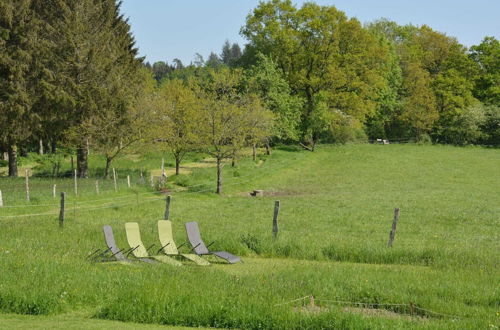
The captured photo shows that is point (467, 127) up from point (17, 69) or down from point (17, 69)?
down

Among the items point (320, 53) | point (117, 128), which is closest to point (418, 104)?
point (320, 53)

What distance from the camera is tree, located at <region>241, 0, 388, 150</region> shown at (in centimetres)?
6644

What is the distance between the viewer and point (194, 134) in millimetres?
39906

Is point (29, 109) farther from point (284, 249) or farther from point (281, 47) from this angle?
point (281, 47)

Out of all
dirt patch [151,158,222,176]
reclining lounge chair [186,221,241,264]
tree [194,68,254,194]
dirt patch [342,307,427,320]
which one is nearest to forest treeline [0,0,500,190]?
tree [194,68,254,194]

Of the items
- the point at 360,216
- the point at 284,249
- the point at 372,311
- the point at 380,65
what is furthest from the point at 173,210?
the point at 380,65

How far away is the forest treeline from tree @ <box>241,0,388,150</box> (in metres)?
0.14

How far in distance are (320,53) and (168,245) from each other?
52290 mm

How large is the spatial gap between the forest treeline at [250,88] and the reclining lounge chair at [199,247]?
20.3 metres

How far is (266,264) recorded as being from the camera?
687 inches

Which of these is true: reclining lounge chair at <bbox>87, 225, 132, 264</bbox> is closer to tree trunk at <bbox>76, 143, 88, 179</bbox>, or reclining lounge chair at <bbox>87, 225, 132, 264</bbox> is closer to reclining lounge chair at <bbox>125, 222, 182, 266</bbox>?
reclining lounge chair at <bbox>125, 222, 182, 266</bbox>

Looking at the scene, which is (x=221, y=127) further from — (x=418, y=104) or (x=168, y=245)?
(x=418, y=104)

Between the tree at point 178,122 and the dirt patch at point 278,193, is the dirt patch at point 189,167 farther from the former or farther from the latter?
the dirt patch at point 278,193

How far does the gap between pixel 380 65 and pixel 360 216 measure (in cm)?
4621
